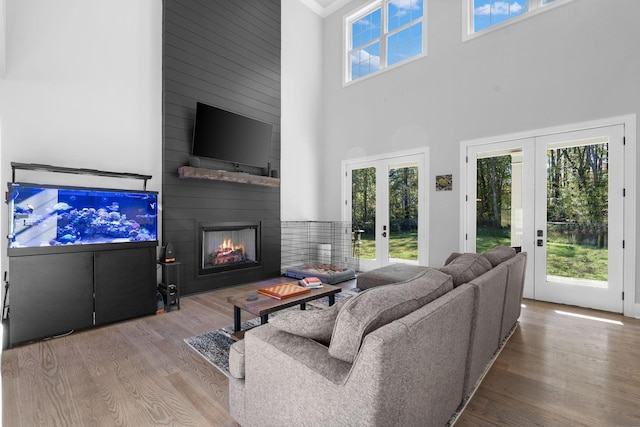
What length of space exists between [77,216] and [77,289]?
28.3 inches

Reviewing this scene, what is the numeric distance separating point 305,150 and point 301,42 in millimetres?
2227

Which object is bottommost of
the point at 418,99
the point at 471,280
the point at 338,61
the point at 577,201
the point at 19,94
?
the point at 471,280

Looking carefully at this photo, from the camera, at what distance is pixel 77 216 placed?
3.04 metres

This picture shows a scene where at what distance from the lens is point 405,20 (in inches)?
225

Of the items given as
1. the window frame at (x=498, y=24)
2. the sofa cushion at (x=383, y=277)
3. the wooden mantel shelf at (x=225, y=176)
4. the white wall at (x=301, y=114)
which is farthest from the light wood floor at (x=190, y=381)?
the window frame at (x=498, y=24)

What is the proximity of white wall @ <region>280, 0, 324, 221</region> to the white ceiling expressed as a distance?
10 cm

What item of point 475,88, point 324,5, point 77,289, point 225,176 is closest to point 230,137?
point 225,176

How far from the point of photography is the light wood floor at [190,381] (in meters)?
1.84

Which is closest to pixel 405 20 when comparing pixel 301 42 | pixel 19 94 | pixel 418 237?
pixel 301 42

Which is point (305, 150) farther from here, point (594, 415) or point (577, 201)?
point (594, 415)

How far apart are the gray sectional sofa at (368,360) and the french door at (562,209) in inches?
120

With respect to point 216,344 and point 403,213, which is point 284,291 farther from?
point 403,213

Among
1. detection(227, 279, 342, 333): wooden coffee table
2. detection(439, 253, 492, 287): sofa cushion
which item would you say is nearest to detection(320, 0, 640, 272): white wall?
detection(439, 253, 492, 287): sofa cushion

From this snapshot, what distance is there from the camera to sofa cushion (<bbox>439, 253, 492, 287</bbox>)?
2.01m
